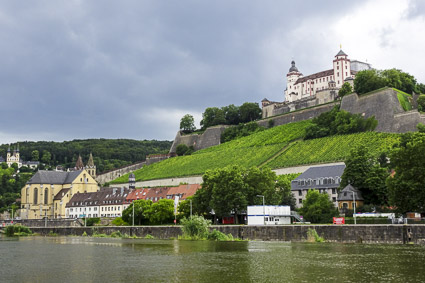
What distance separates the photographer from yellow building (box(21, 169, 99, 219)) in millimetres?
133750

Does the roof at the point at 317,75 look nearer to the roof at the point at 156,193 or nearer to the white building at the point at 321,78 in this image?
the white building at the point at 321,78

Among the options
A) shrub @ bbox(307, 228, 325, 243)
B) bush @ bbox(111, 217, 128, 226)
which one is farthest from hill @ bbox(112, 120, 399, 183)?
shrub @ bbox(307, 228, 325, 243)

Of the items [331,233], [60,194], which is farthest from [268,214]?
[60,194]

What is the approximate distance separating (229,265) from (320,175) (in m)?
49.9

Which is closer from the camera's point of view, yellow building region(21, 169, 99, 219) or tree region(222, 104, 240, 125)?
yellow building region(21, 169, 99, 219)

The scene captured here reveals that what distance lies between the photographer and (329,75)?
15650 cm

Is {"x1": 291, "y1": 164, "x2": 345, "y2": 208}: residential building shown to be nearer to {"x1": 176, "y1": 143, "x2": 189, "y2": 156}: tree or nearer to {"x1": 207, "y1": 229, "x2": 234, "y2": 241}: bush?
{"x1": 207, "y1": 229, "x2": 234, "y2": 241}: bush

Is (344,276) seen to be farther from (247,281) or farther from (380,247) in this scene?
(380,247)

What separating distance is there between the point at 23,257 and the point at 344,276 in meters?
29.3

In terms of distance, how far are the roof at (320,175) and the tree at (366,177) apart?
8227 mm

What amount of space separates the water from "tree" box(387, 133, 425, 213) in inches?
298

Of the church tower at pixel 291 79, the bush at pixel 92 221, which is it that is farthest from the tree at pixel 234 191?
the church tower at pixel 291 79

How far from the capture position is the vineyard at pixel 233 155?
118375mm

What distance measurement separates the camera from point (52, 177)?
138250 millimetres
